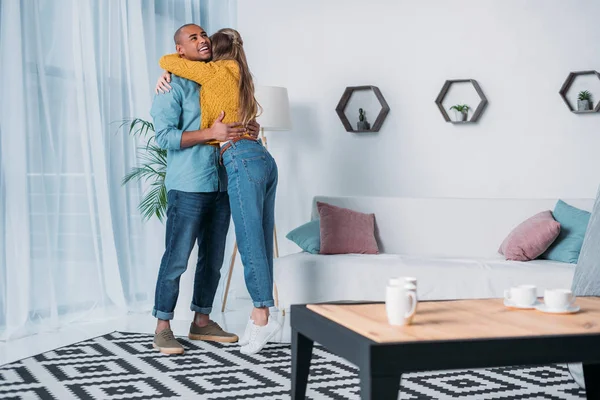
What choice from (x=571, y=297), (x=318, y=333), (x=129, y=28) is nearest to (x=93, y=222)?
(x=129, y=28)

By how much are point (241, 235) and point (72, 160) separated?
1288 millimetres

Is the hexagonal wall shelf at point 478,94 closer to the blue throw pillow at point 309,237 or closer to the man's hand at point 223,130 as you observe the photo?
the blue throw pillow at point 309,237

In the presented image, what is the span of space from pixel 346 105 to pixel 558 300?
3.16 metres

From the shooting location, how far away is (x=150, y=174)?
4586mm

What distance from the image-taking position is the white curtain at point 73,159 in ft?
12.4

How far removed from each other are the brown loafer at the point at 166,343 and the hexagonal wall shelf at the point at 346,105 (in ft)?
6.67

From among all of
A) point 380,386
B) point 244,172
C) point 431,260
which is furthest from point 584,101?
point 380,386

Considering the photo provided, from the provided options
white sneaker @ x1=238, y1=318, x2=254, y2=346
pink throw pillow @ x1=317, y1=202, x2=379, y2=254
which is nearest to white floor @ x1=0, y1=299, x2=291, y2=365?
white sneaker @ x1=238, y1=318, x2=254, y2=346

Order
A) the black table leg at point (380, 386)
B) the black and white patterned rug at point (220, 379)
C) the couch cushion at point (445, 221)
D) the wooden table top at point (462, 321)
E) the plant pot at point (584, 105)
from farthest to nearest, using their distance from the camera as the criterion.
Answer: the plant pot at point (584, 105), the couch cushion at point (445, 221), the black and white patterned rug at point (220, 379), the wooden table top at point (462, 321), the black table leg at point (380, 386)

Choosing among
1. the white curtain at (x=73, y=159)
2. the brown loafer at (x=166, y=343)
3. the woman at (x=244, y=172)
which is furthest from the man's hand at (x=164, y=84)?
the brown loafer at (x=166, y=343)

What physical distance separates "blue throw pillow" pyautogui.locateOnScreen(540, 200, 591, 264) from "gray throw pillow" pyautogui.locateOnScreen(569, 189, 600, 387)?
45.9 inches

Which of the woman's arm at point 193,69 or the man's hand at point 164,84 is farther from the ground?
the woman's arm at point 193,69

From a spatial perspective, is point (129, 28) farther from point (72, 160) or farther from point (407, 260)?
point (407, 260)

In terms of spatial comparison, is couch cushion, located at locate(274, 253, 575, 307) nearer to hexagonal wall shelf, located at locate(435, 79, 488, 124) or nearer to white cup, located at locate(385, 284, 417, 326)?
hexagonal wall shelf, located at locate(435, 79, 488, 124)
